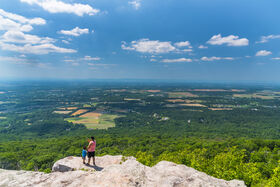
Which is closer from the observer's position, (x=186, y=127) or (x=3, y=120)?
(x=186, y=127)

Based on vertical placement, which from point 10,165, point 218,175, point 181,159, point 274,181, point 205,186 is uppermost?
point 205,186

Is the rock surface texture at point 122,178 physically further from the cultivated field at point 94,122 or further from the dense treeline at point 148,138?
the cultivated field at point 94,122

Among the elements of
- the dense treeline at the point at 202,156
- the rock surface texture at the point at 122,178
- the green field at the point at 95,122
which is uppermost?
the rock surface texture at the point at 122,178

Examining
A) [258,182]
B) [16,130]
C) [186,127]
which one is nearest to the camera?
[258,182]

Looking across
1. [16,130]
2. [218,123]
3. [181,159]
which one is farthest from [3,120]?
[218,123]

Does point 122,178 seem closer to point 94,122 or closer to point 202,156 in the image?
point 202,156

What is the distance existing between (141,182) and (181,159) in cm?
2604

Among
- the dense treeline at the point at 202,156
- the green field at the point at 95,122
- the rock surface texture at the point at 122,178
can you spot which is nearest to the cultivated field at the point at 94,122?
the green field at the point at 95,122

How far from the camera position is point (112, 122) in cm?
16975

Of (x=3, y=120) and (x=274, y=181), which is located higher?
(x=274, y=181)

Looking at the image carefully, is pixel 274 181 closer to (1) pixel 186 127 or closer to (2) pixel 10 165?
(2) pixel 10 165

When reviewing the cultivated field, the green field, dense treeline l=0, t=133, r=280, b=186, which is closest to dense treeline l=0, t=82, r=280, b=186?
dense treeline l=0, t=133, r=280, b=186

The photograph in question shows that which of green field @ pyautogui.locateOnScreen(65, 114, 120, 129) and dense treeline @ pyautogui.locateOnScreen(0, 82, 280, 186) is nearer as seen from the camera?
dense treeline @ pyautogui.locateOnScreen(0, 82, 280, 186)

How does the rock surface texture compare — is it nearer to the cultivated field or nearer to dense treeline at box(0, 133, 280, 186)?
dense treeline at box(0, 133, 280, 186)
